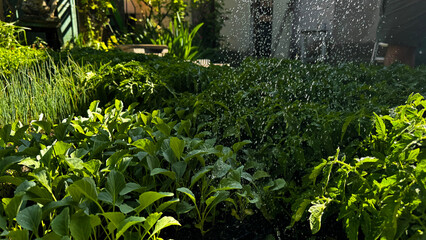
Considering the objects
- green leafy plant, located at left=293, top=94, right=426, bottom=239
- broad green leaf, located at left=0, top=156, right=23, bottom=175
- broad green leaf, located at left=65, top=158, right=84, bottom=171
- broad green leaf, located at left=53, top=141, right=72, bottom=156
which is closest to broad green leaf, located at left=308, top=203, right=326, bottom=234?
green leafy plant, located at left=293, top=94, right=426, bottom=239

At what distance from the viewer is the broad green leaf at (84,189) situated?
Answer: 105 centimetres

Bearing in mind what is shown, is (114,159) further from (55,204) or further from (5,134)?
(5,134)

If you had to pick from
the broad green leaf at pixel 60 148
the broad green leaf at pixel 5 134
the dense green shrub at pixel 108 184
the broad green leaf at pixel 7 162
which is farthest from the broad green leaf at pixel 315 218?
the broad green leaf at pixel 5 134

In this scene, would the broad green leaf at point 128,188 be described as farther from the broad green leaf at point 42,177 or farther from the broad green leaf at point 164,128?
the broad green leaf at point 164,128

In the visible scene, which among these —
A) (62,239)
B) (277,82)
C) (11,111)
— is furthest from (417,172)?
(11,111)

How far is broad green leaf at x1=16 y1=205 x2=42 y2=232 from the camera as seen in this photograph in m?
1.00

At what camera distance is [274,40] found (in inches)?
348

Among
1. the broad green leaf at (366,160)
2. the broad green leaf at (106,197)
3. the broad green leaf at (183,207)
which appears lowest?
the broad green leaf at (183,207)

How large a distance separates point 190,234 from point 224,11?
8.62m

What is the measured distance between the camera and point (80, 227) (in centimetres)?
99

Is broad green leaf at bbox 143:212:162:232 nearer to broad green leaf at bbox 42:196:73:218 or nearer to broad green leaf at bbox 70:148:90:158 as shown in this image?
broad green leaf at bbox 42:196:73:218

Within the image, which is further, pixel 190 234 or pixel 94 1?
pixel 94 1

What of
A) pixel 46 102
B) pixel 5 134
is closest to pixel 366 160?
pixel 5 134

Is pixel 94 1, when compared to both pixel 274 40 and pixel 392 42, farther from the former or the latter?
pixel 392 42
